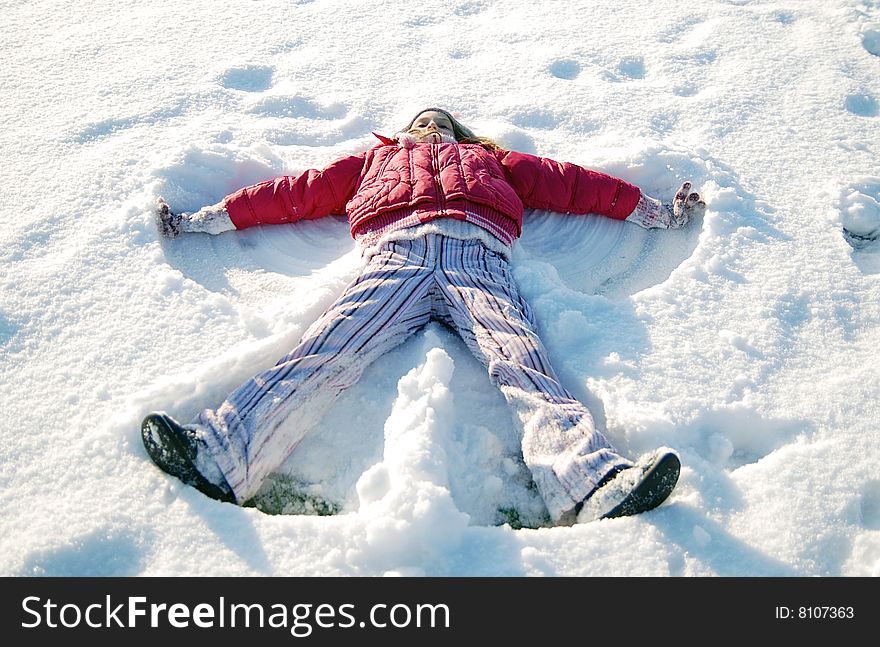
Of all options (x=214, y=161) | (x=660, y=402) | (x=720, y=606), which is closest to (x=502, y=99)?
(x=214, y=161)

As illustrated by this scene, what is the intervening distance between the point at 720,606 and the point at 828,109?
252cm

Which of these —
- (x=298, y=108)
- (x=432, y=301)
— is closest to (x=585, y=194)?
(x=432, y=301)

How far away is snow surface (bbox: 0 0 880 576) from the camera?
158cm

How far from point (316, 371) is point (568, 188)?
4.13 feet

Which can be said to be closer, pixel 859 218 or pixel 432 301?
pixel 432 301

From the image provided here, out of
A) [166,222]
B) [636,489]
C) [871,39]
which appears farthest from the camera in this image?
[871,39]

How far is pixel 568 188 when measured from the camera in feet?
8.41

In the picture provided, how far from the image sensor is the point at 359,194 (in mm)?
2439

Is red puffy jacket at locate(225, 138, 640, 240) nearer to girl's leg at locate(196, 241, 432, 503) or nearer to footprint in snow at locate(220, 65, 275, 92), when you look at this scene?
girl's leg at locate(196, 241, 432, 503)

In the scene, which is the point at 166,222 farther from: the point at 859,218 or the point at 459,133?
the point at 859,218

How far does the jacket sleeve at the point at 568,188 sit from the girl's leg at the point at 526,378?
39 cm

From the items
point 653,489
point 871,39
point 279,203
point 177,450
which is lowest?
point 653,489

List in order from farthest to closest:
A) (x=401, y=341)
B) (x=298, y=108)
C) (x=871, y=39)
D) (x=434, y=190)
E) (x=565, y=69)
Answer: (x=871, y=39), (x=565, y=69), (x=298, y=108), (x=434, y=190), (x=401, y=341)

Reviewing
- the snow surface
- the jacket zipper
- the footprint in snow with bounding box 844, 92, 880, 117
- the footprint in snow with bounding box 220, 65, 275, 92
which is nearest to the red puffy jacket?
the jacket zipper
